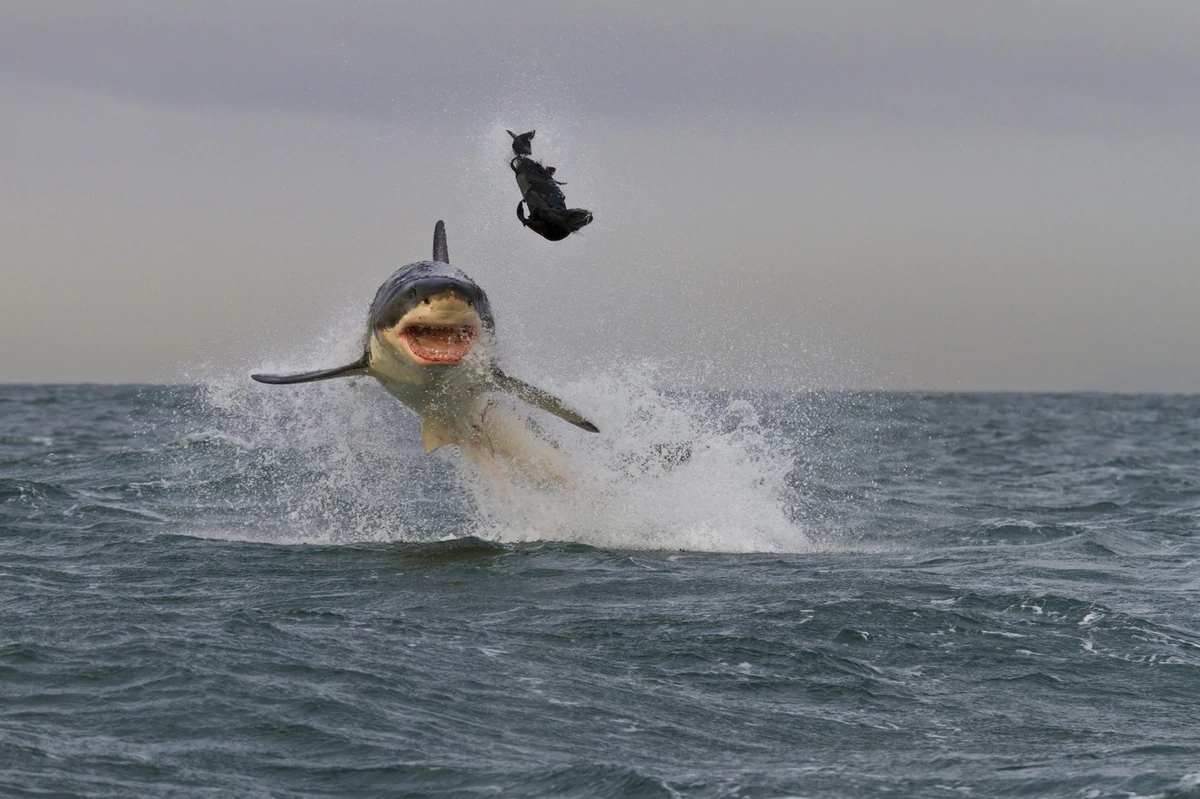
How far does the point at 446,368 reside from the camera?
18344 mm

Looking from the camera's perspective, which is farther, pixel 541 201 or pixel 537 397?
pixel 537 397

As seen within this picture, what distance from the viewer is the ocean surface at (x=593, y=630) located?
34.6 feet

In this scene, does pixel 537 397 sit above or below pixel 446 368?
below

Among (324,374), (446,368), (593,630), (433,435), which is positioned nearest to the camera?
(593,630)

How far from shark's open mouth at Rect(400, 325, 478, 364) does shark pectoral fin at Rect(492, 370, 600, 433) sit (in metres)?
0.81

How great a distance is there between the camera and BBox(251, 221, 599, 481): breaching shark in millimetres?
17547

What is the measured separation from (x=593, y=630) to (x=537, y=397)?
5029mm

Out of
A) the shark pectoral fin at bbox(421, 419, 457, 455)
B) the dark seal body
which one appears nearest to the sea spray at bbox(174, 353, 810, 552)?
the shark pectoral fin at bbox(421, 419, 457, 455)

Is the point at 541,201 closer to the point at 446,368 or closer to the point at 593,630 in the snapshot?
the point at 446,368

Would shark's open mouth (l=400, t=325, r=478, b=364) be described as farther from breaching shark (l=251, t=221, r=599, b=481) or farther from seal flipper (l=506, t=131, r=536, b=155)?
seal flipper (l=506, t=131, r=536, b=155)


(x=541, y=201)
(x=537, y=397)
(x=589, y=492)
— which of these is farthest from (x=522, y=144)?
(x=589, y=492)

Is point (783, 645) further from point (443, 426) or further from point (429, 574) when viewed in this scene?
point (443, 426)

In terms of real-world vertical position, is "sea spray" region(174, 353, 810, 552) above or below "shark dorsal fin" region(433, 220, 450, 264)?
below

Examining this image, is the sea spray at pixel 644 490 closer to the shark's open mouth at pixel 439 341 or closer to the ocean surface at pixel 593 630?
the ocean surface at pixel 593 630
